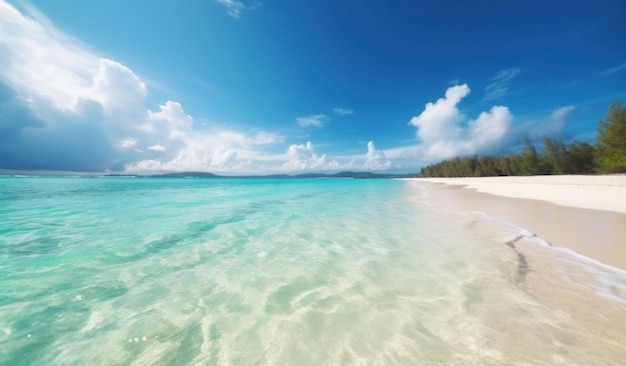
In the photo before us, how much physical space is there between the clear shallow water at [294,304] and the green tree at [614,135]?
55.1 meters

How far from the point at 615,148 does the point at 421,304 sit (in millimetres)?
62169

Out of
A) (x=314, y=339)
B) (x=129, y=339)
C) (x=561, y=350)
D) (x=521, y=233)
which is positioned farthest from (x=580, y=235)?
(x=129, y=339)

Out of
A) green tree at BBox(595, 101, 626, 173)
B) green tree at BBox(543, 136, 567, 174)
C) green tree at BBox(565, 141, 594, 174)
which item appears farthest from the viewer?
green tree at BBox(543, 136, 567, 174)

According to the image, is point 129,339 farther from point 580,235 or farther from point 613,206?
point 613,206

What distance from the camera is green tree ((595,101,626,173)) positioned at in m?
38.4

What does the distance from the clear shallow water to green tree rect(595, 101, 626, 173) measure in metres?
55.1

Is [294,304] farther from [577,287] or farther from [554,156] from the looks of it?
[554,156]

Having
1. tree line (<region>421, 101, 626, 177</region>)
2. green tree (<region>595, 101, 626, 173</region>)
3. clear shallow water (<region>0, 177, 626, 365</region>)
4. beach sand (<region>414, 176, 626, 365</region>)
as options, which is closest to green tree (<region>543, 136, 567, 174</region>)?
tree line (<region>421, 101, 626, 177</region>)

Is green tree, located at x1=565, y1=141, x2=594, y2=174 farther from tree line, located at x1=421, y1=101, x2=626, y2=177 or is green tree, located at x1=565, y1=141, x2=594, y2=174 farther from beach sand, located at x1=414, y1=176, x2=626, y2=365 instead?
beach sand, located at x1=414, y1=176, x2=626, y2=365

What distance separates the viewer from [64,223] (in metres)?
10.9

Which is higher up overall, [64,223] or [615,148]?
[615,148]

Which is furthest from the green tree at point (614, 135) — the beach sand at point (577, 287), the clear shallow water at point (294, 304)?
the clear shallow water at point (294, 304)

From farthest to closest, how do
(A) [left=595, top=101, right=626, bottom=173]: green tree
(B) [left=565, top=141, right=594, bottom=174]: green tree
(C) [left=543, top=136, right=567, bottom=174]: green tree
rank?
(C) [left=543, top=136, right=567, bottom=174]: green tree → (B) [left=565, top=141, right=594, bottom=174]: green tree → (A) [left=595, top=101, right=626, bottom=173]: green tree

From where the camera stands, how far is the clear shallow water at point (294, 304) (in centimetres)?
300
